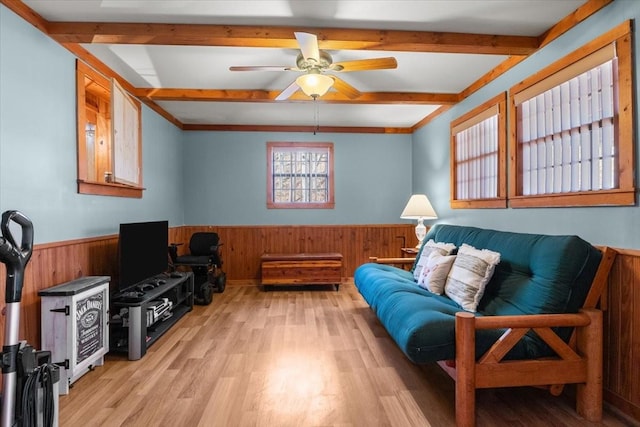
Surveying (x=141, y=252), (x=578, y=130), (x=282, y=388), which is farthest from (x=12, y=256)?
(x=578, y=130)

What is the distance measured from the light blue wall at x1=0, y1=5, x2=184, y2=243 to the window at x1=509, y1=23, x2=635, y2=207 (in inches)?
142

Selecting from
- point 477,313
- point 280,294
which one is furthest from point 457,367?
point 280,294

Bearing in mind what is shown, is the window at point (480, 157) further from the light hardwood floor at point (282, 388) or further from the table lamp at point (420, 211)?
the light hardwood floor at point (282, 388)

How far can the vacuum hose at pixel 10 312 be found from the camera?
4.54ft

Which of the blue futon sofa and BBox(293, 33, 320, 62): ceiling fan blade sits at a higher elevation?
BBox(293, 33, 320, 62): ceiling fan blade

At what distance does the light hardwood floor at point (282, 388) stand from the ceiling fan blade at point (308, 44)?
2274 mm

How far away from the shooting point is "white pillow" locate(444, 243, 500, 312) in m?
2.44

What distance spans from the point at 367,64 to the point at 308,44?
538 mm

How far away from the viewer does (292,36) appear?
8.22ft

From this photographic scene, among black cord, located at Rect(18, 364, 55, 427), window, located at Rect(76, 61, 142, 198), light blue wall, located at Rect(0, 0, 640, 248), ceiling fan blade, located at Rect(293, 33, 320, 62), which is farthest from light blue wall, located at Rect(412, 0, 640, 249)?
window, located at Rect(76, 61, 142, 198)

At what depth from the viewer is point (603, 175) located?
6.92 feet

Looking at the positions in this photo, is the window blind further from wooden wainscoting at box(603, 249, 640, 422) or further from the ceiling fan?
the ceiling fan

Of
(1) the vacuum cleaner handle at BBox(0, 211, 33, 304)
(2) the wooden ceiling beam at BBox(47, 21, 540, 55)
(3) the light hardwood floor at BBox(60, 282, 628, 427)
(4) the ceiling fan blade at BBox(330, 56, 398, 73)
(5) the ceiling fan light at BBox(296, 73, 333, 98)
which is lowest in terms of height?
(3) the light hardwood floor at BBox(60, 282, 628, 427)

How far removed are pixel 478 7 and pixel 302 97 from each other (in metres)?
1.90
